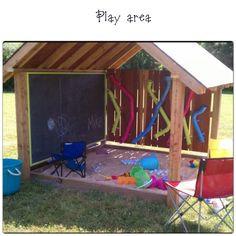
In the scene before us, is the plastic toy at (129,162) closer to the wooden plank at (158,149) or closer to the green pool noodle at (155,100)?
the wooden plank at (158,149)

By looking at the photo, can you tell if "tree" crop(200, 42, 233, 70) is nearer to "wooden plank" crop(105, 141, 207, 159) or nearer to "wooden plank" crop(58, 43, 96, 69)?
"wooden plank" crop(105, 141, 207, 159)

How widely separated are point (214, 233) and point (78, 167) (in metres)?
3.00

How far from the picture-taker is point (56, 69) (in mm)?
7215

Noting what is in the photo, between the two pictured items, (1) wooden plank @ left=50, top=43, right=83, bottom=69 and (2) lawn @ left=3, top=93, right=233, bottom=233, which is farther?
(1) wooden plank @ left=50, top=43, right=83, bottom=69

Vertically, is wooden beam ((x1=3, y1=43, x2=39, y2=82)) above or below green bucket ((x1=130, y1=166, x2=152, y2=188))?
above

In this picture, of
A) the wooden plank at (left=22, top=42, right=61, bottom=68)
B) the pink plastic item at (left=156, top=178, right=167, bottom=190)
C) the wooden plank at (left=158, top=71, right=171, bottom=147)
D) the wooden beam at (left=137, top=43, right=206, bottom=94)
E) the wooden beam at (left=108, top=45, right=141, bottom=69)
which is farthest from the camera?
the wooden beam at (left=108, top=45, right=141, bottom=69)

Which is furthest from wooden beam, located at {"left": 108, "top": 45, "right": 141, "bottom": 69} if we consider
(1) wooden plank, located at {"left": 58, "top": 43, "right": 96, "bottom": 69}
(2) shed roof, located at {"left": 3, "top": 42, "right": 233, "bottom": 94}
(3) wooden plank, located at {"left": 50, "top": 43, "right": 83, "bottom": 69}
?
(3) wooden plank, located at {"left": 50, "top": 43, "right": 83, "bottom": 69}

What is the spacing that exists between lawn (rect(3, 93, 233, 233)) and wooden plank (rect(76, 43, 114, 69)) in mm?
3034

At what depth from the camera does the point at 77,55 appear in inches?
290

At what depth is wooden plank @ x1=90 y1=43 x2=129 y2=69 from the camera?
817 centimetres

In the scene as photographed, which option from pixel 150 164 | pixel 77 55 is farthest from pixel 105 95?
pixel 150 164

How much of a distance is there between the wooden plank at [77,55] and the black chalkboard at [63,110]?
0.22 meters

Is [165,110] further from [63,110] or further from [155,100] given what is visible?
[63,110]

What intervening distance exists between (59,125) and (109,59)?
216cm
